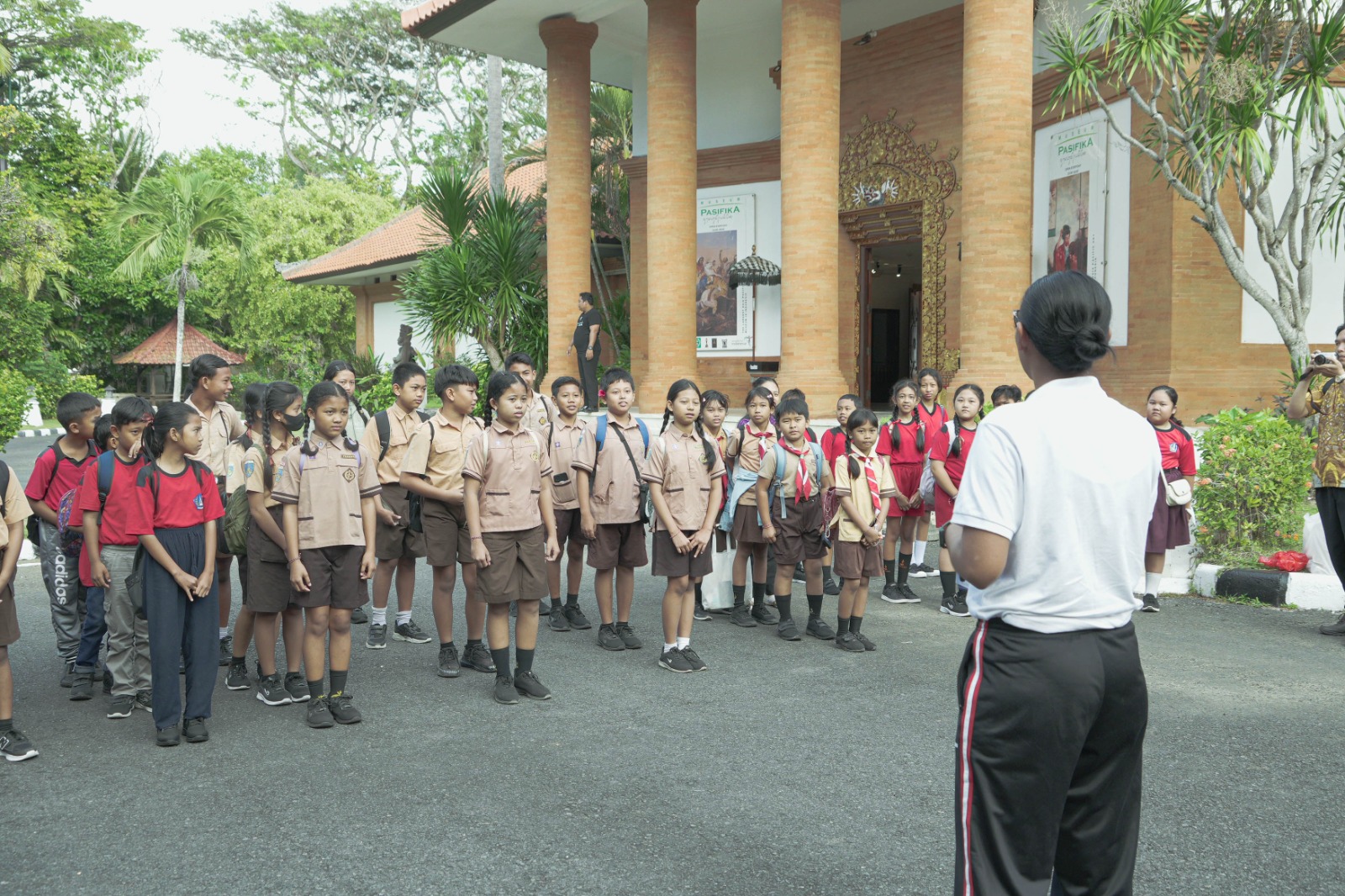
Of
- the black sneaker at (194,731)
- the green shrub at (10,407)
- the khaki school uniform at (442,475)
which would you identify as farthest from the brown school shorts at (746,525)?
the green shrub at (10,407)

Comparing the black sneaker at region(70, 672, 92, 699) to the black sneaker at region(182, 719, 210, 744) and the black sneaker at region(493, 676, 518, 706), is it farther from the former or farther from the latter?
the black sneaker at region(493, 676, 518, 706)

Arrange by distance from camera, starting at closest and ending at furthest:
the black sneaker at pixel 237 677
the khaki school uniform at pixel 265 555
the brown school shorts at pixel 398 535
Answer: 1. the khaki school uniform at pixel 265 555
2. the black sneaker at pixel 237 677
3. the brown school shorts at pixel 398 535

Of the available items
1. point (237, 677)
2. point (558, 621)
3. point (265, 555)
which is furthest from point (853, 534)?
point (237, 677)

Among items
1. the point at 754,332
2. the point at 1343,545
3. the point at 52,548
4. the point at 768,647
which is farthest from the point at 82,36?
the point at 1343,545

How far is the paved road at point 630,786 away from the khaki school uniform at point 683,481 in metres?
0.68

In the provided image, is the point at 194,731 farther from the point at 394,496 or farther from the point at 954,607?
the point at 954,607

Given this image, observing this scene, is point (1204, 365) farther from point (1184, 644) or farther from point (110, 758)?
point (110, 758)

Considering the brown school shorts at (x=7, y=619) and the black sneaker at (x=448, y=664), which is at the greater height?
the brown school shorts at (x=7, y=619)

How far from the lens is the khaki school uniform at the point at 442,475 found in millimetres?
6367

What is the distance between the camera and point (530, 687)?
5.70 meters

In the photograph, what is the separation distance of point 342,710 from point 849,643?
3083 mm

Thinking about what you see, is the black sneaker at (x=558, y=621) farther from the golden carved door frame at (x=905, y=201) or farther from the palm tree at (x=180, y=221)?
the palm tree at (x=180, y=221)

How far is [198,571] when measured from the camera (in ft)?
17.0

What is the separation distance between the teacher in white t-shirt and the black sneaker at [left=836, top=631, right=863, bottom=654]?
4206 millimetres
